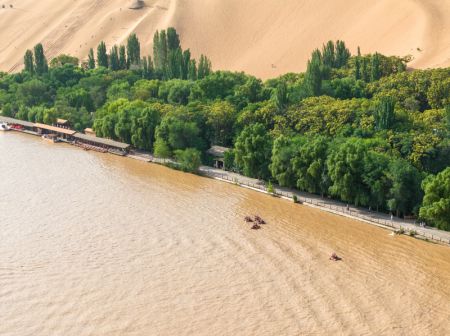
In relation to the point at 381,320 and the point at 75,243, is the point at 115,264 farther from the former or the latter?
the point at 381,320

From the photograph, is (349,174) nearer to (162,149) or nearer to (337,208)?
(337,208)

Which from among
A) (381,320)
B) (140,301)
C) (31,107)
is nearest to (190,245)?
(140,301)

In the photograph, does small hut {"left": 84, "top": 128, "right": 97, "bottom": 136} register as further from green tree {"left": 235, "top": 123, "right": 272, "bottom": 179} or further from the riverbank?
green tree {"left": 235, "top": 123, "right": 272, "bottom": 179}

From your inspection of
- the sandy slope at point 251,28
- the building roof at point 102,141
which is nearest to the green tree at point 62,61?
the sandy slope at point 251,28

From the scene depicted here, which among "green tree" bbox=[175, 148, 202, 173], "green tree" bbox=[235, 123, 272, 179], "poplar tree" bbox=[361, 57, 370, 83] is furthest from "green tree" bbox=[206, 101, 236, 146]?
"poplar tree" bbox=[361, 57, 370, 83]

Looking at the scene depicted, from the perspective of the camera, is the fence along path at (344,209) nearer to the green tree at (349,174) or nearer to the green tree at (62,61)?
the green tree at (349,174)

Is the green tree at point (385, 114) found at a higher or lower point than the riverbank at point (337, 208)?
higher
